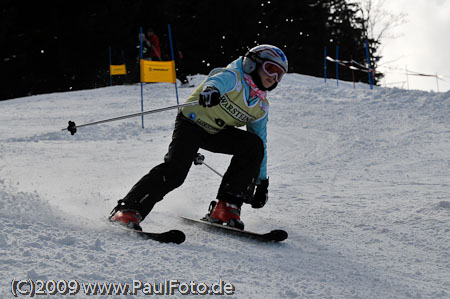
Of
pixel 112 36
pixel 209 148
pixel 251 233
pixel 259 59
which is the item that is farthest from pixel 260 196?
pixel 112 36

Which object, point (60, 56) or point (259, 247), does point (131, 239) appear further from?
point (60, 56)

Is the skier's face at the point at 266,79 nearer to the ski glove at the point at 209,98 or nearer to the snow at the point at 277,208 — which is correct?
the ski glove at the point at 209,98

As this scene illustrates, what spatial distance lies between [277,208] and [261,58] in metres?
1.42

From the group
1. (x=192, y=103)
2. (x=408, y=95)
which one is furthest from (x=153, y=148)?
(x=408, y=95)

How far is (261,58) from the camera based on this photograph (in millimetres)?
3416

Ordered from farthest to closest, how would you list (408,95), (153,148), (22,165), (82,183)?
(408,95), (153,148), (22,165), (82,183)

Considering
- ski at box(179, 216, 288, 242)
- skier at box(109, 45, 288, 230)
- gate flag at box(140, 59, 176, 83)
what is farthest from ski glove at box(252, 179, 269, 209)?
gate flag at box(140, 59, 176, 83)

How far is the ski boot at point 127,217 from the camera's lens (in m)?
3.03

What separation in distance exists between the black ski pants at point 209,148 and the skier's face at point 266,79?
0.35 meters

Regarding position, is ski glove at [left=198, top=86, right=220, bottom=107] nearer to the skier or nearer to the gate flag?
the skier

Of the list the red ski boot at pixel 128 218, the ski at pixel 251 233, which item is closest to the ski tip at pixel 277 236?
the ski at pixel 251 233

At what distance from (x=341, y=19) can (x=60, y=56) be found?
2186cm

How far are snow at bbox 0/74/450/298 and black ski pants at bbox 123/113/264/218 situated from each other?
353mm

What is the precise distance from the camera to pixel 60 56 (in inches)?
802
